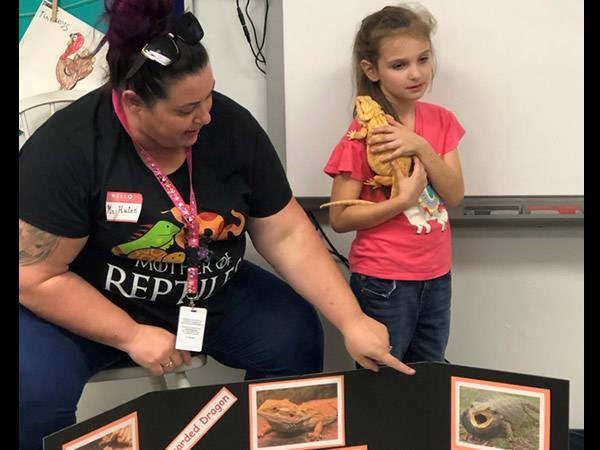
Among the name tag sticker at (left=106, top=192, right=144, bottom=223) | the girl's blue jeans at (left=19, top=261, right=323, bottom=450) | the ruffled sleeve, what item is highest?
the ruffled sleeve

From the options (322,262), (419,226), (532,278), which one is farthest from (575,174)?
(322,262)

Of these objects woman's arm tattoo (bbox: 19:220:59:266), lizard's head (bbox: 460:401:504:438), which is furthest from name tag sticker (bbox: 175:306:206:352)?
lizard's head (bbox: 460:401:504:438)

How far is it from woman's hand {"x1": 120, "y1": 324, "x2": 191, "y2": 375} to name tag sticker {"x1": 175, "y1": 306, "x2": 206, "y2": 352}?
0.07ft

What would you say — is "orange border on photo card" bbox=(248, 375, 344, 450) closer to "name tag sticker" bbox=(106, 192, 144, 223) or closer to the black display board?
the black display board

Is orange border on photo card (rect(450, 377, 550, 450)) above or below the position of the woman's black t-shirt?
below

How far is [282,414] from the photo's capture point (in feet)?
3.44

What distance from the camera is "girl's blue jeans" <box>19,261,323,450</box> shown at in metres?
1.02

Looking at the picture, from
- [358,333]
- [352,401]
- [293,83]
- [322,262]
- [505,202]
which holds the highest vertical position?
[293,83]

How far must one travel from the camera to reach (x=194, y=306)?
1163 mm

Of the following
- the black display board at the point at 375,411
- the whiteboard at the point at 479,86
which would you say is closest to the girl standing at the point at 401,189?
the whiteboard at the point at 479,86

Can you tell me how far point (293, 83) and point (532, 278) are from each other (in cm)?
79

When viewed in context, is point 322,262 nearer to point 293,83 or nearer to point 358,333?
point 358,333
